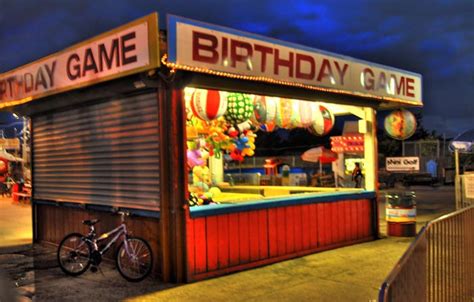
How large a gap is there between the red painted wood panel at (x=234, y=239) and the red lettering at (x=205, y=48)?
252 cm

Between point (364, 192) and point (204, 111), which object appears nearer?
point (204, 111)

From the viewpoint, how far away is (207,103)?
821 centimetres

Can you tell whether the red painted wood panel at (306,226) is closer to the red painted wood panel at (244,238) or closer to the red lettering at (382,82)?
the red painted wood panel at (244,238)

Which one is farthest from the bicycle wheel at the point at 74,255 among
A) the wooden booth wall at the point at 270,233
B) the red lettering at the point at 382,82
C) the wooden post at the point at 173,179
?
the red lettering at the point at 382,82

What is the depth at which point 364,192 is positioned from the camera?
35.1 feet

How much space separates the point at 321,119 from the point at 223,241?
402 cm

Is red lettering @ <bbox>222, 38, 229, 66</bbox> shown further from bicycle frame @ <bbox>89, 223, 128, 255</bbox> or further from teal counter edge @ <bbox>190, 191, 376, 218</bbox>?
bicycle frame @ <bbox>89, 223, 128, 255</bbox>

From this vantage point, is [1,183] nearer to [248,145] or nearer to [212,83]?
[248,145]

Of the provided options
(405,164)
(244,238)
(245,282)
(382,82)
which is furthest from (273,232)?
(405,164)

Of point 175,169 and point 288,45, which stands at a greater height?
point 288,45

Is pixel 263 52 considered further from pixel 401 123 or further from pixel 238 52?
pixel 401 123

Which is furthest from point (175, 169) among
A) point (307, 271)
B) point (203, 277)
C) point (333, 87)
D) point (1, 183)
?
point (1, 183)

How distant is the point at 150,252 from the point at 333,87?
435 centimetres

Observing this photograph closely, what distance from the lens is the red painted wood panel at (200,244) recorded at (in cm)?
746
